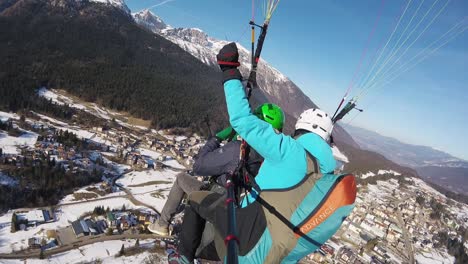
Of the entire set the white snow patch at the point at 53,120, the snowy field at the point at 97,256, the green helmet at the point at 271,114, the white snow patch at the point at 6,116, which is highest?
the green helmet at the point at 271,114

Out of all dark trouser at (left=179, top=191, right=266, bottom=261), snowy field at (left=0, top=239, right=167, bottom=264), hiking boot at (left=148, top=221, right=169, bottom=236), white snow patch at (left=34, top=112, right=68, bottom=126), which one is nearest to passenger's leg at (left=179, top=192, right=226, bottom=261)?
dark trouser at (left=179, top=191, right=266, bottom=261)

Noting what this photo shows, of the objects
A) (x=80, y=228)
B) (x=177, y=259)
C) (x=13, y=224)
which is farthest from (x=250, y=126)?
(x=13, y=224)

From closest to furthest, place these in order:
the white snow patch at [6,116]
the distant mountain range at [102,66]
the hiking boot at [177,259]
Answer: the hiking boot at [177,259], the white snow patch at [6,116], the distant mountain range at [102,66]

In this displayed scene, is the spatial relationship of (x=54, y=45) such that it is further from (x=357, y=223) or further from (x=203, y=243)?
(x=203, y=243)

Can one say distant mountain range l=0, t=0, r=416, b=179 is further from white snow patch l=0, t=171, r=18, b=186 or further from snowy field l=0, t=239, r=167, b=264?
snowy field l=0, t=239, r=167, b=264

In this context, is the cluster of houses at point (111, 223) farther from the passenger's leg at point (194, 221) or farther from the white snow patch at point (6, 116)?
the white snow patch at point (6, 116)

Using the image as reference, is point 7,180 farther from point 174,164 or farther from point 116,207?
point 174,164

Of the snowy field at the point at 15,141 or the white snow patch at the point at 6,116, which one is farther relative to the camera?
the white snow patch at the point at 6,116

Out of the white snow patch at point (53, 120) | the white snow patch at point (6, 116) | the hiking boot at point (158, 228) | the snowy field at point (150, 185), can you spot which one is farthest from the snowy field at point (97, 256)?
the white snow patch at point (6, 116)
